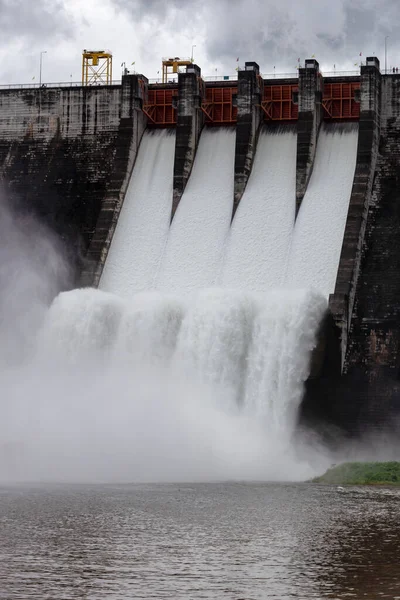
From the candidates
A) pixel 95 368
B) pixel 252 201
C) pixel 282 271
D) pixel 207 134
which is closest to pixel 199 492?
pixel 95 368

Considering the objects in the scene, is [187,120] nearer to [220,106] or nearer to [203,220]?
[220,106]

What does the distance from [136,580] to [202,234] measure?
3392cm

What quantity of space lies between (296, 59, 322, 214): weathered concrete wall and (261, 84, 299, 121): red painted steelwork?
2.03 meters

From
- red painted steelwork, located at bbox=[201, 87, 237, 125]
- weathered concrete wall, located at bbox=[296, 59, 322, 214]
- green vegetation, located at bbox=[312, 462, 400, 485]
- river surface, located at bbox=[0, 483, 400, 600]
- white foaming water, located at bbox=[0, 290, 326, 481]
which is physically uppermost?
red painted steelwork, located at bbox=[201, 87, 237, 125]

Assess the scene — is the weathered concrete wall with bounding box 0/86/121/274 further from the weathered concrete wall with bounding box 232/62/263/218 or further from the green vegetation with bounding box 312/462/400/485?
the green vegetation with bounding box 312/462/400/485

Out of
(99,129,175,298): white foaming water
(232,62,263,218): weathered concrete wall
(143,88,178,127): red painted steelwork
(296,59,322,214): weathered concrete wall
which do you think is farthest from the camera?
(143,88,178,127): red painted steelwork

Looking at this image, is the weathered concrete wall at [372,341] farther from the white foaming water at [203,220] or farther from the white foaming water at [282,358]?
the white foaming water at [203,220]

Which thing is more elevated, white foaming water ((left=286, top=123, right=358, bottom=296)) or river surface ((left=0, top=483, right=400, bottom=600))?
white foaming water ((left=286, top=123, right=358, bottom=296))

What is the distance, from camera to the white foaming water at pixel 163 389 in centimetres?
4191

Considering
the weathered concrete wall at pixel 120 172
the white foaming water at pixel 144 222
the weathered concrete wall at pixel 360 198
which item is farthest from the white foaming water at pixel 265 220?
the weathered concrete wall at pixel 120 172

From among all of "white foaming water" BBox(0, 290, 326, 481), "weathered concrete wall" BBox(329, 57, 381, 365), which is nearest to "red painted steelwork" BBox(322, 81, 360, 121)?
"weathered concrete wall" BBox(329, 57, 381, 365)

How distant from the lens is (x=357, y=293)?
4853 cm

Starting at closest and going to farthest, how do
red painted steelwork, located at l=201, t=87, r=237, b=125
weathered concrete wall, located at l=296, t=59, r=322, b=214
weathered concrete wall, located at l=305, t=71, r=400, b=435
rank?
weathered concrete wall, located at l=305, t=71, r=400, b=435 < weathered concrete wall, located at l=296, t=59, r=322, b=214 < red painted steelwork, located at l=201, t=87, r=237, b=125

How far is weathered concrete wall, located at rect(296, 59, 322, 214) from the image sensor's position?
5456 centimetres
